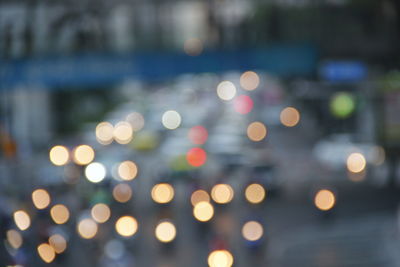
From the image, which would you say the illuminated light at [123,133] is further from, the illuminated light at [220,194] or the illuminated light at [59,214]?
the illuminated light at [59,214]

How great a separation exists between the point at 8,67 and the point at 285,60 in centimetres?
1044

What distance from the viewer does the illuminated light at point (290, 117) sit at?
64.5 m

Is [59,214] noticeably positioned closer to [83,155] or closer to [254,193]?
[254,193]

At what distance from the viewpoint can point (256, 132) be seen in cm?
5528

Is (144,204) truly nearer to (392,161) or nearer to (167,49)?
(167,49)

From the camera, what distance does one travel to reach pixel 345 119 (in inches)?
1917

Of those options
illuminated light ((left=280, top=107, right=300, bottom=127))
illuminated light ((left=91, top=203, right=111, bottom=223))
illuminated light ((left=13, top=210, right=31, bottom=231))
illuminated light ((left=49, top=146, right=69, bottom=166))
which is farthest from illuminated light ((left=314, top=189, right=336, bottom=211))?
illuminated light ((left=280, top=107, right=300, bottom=127))

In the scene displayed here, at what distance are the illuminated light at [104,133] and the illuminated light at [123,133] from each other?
26 centimetres

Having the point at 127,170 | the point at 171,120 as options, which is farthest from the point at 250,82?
the point at 127,170

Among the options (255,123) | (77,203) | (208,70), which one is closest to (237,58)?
(208,70)

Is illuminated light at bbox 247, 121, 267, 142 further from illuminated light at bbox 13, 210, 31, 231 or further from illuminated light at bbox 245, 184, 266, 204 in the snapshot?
illuminated light at bbox 13, 210, 31, 231

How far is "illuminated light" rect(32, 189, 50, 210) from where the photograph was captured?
27.4 metres

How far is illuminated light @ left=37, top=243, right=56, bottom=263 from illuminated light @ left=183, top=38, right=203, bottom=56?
35.6 feet

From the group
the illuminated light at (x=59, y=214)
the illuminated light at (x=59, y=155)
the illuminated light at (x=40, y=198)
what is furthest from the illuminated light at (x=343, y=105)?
the illuminated light at (x=59, y=214)
